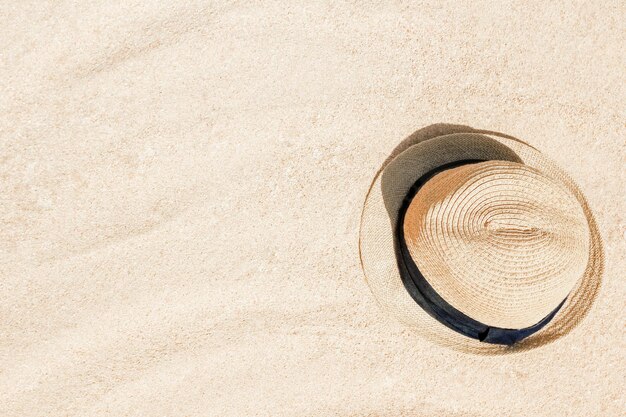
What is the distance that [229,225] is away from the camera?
1622 millimetres

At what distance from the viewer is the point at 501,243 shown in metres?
1.11

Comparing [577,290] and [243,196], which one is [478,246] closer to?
[577,290]

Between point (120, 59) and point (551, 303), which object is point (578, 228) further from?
point (120, 59)

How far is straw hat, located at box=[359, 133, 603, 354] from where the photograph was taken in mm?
1128

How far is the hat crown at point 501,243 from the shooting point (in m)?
1.12

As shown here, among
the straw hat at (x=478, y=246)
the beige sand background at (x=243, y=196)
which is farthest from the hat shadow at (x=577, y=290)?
the beige sand background at (x=243, y=196)

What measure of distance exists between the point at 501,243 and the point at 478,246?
0.05 meters

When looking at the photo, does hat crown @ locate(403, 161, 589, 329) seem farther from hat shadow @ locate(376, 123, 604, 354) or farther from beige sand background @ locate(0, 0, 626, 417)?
beige sand background @ locate(0, 0, 626, 417)

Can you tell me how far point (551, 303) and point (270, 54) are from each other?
3.74ft

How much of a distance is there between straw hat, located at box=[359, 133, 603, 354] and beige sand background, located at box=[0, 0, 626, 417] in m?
0.18

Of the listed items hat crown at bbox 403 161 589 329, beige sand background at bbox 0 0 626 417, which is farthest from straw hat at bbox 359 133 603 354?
beige sand background at bbox 0 0 626 417

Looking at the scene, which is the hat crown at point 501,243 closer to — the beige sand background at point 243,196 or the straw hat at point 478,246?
the straw hat at point 478,246

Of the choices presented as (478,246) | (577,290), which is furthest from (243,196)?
(577,290)

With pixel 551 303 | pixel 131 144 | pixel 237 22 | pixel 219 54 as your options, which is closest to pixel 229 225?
pixel 131 144
